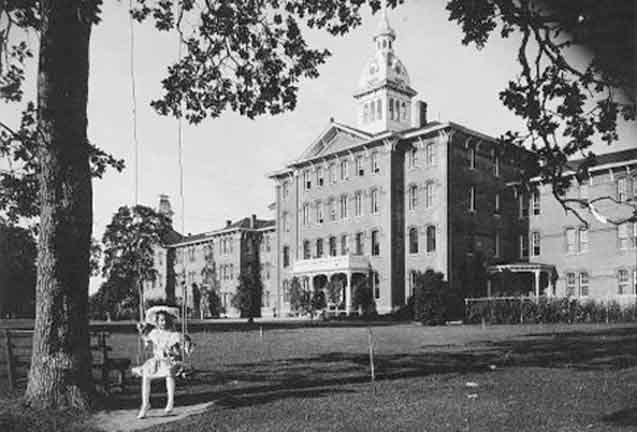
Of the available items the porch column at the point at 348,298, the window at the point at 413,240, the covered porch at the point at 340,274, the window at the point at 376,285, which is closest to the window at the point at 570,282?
the window at the point at 413,240

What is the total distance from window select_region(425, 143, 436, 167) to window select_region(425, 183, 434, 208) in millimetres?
1379

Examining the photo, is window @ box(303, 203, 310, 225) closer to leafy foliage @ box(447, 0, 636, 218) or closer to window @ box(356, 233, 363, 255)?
window @ box(356, 233, 363, 255)

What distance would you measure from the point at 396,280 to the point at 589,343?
1047 inches

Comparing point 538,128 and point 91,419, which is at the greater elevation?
point 538,128

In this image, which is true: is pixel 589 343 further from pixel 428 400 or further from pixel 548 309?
pixel 548 309

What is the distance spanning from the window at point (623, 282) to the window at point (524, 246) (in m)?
7.29

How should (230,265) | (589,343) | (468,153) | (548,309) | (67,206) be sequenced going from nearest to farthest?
(67,206) < (589,343) < (548,309) < (468,153) < (230,265)

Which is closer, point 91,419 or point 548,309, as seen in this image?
point 91,419

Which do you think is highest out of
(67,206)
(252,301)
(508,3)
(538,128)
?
(508,3)

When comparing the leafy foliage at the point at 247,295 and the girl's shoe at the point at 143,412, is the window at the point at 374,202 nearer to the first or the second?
the leafy foliage at the point at 247,295

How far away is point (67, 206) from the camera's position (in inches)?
378

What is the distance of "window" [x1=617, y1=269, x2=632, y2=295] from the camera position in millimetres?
36719

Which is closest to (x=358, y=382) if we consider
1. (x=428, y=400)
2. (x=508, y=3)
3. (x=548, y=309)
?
(x=428, y=400)

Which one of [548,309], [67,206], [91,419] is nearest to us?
[91,419]
